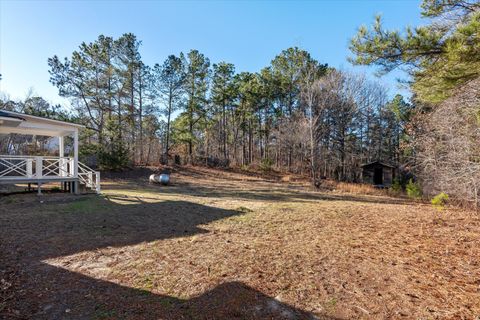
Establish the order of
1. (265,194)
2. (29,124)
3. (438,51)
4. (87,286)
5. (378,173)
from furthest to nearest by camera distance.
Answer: (378,173)
(265,194)
(29,124)
(438,51)
(87,286)

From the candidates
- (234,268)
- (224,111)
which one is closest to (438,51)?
(234,268)

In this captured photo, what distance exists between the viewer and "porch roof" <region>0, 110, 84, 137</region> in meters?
8.81

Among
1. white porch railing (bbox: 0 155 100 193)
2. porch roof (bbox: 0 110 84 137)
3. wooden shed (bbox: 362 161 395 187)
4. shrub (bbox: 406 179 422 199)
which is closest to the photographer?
porch roof (bbox: 0 110 84 137)

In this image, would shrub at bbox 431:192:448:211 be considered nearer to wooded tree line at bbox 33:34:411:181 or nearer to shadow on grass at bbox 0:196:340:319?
shadow on grass at bbox 0:196:340:319

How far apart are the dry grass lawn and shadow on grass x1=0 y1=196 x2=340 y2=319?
14 mm

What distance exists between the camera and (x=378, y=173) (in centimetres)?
2403

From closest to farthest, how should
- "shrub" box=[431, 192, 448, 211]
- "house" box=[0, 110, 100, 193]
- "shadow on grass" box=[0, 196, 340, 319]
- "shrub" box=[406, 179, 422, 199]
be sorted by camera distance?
"shadow on grass" box=[0, 196, 340, 319], "shrub" box=[431, 192, 448, 211], "house" box=[0, 110, 100, 193], "shrub" box=[406, 179, 422, 199]

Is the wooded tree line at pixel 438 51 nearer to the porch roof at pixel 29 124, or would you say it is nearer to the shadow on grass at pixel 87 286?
the shadow on grass at pixel 87 286

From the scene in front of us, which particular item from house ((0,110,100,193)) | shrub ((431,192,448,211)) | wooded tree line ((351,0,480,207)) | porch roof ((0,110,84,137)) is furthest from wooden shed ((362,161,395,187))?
porch roof ((0,110,84,137))

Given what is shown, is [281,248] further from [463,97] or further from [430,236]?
[463,97]

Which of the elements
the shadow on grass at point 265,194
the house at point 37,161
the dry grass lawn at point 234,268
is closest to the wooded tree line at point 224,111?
the shadow on grass at point 265,194

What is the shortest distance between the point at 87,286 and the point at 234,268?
5.68ft

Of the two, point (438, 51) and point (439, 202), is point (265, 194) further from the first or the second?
point (438, 51)

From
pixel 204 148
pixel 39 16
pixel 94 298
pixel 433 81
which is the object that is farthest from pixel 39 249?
pixel 204 148
